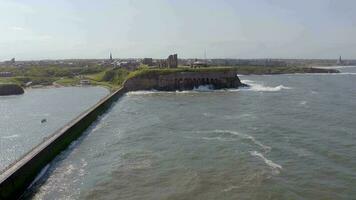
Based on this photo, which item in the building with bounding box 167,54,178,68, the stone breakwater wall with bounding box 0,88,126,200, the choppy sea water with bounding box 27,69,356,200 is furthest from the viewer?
the building with bounding box 167,54,178,68

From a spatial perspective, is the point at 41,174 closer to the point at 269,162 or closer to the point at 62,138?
the point at 62,138

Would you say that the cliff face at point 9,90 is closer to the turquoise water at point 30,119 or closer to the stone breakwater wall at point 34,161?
the turquoise water at point 30,119

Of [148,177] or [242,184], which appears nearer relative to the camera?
[242,184]

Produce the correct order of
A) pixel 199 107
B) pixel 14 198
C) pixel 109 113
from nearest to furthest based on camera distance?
pixel 14 198, pixel 109 113, pixel 199 107

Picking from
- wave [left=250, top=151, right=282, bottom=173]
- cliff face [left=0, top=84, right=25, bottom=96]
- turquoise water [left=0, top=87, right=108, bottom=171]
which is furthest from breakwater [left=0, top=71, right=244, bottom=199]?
cliff face [left=0, top=84, right=25, bottom=96]

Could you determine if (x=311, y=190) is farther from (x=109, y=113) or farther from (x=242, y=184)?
(x=109, y=113)

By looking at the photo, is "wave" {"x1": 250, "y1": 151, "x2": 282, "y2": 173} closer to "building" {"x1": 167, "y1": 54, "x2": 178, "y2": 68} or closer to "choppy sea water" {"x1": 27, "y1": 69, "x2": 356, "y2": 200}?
"choppy sea water" {"x1": 27, "y1": 69, "x2": 356, "y2": 200}

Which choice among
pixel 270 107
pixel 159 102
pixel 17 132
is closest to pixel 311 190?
pixel 17 132
